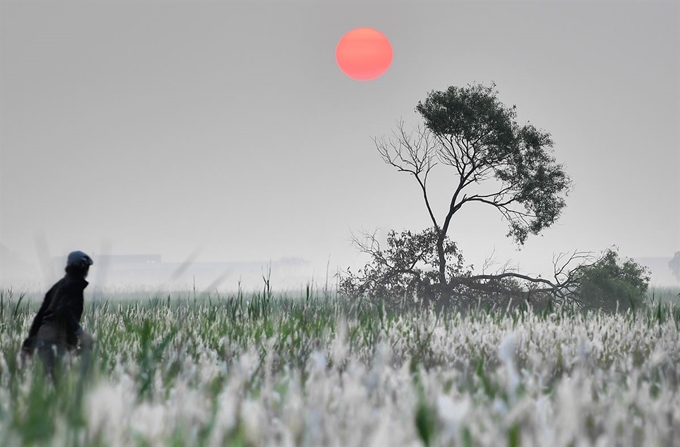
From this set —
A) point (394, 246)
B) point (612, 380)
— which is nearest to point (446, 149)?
point (394, 246)

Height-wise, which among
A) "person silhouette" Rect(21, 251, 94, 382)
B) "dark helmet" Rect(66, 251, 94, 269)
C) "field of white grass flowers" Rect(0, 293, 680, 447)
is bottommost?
"field of white grass flowers" Rect(0, 293, 680, 447)

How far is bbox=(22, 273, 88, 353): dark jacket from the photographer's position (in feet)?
17.9

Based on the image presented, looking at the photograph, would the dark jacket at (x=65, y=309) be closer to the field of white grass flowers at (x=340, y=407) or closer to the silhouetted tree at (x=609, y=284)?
the field of white grass flowers at (x=340, y=407)

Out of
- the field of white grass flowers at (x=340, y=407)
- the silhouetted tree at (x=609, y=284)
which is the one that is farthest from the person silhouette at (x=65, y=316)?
the silhouetted tree at (x=609, y=284)

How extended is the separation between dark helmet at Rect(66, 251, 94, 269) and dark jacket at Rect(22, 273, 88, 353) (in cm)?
11

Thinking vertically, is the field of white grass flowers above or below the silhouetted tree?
below

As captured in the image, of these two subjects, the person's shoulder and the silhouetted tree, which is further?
the silhouetted tree

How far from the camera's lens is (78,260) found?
18.0 ft

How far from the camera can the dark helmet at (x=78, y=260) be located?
5.48 metres

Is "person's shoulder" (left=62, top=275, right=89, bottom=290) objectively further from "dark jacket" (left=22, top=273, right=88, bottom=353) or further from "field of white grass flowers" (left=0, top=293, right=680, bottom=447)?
"field of white grass flowers" (left=0, top=293, right=680, bottom=447)

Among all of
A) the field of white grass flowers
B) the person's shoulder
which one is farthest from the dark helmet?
the field of white grass flowers

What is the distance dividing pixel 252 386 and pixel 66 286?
2.16 metres

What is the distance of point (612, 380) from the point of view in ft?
15.9

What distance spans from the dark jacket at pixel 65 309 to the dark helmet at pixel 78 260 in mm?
114
